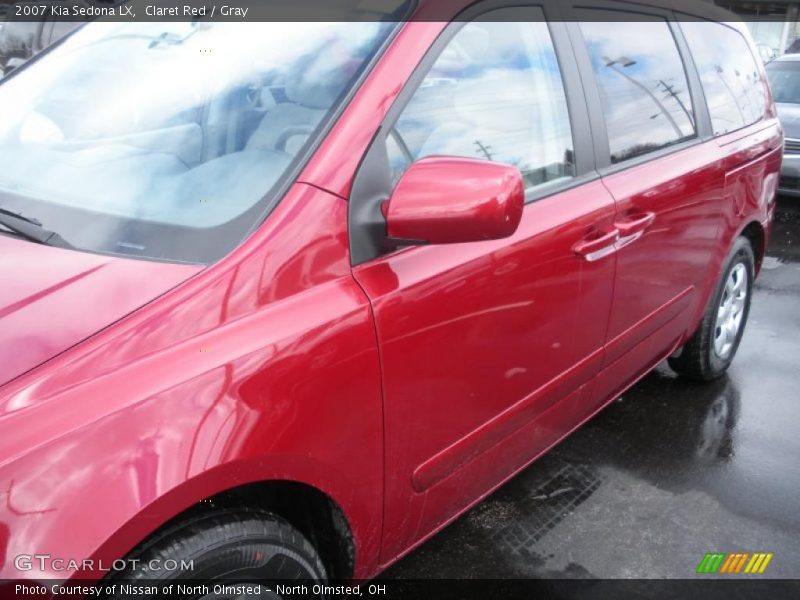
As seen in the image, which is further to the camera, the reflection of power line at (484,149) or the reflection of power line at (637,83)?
the reflection of power line at (637,83)

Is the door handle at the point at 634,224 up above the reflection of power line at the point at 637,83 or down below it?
below

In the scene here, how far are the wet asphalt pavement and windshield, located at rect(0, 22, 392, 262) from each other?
4.53 ft

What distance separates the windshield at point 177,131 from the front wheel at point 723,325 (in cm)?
228

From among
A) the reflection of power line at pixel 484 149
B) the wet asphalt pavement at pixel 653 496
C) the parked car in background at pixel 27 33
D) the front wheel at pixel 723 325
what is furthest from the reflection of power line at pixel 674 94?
the parked car in background at pixel 27 33

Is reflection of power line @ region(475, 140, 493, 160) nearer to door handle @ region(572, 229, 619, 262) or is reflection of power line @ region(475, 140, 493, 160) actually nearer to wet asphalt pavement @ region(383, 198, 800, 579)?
door handle @ region(572, 229, 619, 262)

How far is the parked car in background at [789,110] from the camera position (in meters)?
7.27

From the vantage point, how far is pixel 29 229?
152 centimetres

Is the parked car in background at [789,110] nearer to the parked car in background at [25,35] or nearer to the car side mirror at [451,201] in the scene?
the car side mirror at [451,201]

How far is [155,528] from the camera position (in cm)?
118

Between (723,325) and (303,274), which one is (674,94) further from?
(303,274)

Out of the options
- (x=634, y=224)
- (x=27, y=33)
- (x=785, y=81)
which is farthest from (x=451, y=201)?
(x=785, y=81)

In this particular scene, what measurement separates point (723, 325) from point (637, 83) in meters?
1.52

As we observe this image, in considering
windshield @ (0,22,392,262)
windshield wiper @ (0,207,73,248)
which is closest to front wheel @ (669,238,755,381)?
windshield @ (0,22,392,262)

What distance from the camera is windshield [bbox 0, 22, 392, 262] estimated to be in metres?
1.48
